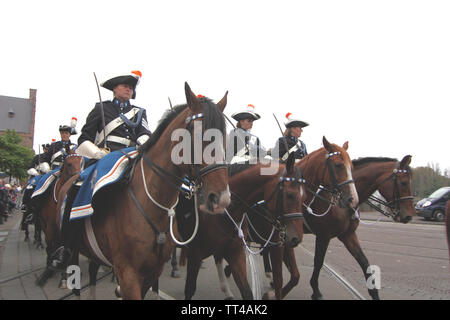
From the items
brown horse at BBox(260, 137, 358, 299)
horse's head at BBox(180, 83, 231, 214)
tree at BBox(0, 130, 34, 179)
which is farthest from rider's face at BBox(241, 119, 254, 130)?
tree at BBox(0, 130, 34, 179)

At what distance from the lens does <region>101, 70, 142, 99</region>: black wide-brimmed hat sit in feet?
14.2

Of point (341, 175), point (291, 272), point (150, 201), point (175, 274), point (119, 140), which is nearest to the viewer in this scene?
point (150, 201)

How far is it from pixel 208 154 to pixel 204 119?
12.7 inches

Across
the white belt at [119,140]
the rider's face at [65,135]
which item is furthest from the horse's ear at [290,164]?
the rider's face at [65,135]

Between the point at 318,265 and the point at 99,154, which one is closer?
the point at 99,154

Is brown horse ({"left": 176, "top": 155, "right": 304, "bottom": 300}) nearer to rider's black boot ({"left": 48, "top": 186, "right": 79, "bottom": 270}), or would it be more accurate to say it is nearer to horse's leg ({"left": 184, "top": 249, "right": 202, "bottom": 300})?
horse's leg ({"left": 184, "top": 249, "right": 202, "bottom": 300})

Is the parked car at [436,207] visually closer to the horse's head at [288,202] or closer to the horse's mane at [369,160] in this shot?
the horse's mane at [369,160]

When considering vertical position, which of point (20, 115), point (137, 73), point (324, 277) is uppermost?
point (20, 115)

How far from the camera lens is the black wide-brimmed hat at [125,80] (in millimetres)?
4332

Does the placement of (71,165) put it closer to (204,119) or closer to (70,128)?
(70,128)

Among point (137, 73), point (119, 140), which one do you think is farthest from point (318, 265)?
point (137, 73)

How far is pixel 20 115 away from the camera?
229 ft

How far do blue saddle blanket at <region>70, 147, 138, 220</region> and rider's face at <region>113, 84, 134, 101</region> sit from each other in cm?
95
